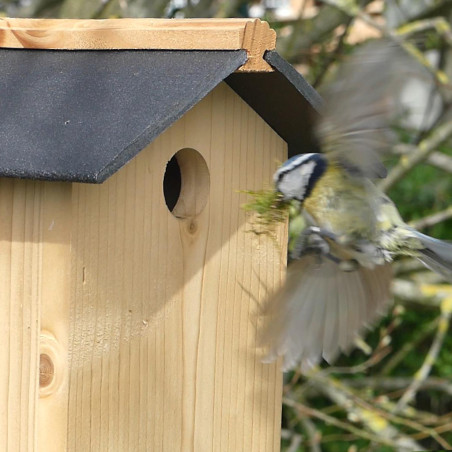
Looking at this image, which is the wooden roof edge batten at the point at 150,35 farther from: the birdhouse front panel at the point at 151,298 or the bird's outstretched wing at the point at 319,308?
the bird's outstretched wing at the point at 319,308

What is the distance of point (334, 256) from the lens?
150 centimetres

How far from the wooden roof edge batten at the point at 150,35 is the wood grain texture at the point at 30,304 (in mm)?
281

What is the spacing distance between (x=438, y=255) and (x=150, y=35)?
0.58 metres

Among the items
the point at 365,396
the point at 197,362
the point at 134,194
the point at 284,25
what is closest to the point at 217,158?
the point at 134,194

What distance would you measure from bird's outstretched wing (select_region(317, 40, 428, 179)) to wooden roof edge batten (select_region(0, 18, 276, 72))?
20 centimetres

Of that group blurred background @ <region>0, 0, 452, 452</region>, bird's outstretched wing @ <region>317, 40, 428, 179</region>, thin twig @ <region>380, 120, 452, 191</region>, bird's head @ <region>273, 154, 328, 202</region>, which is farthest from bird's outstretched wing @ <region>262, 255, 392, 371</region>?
thin twig @ <region>380, 120, 452, 191</region>

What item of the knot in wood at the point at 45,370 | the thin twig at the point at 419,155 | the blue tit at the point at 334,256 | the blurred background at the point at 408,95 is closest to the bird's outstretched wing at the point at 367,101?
the blue tit at the point at 334,256

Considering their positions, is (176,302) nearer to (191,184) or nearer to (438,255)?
(191,184)

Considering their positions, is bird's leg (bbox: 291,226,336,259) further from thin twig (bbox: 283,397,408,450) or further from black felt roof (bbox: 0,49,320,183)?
thin twig (bbox: 283,397,408,450)

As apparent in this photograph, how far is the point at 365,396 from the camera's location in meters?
3.05

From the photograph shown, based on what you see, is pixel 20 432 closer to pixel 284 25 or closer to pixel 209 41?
pixel 209 41

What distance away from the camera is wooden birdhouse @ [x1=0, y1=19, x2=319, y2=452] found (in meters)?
1.27

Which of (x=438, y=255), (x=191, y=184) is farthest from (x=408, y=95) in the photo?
(x=191, y=184)

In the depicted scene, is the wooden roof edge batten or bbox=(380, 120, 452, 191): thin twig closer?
the wooden roof edge batten
